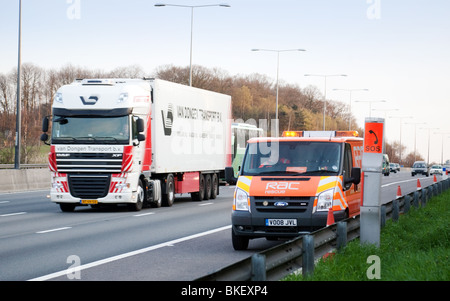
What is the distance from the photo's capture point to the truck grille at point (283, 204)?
13242 millimetres

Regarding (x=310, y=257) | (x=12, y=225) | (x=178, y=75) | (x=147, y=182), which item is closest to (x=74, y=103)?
(x=147, y=182)

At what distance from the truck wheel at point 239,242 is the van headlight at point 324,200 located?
140 cm

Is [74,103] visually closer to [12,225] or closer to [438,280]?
[12,225]

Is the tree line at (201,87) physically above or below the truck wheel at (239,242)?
above

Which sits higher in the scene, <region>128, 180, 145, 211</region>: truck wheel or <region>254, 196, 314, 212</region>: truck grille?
<region>254, 196, 314, 212</region>: truck grille

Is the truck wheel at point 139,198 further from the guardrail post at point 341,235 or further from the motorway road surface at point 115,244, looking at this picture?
the guardrail post at point 341,235

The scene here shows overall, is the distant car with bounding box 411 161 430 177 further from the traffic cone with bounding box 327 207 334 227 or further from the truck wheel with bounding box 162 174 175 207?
the traffic cone with bounding box 327 207 334 227

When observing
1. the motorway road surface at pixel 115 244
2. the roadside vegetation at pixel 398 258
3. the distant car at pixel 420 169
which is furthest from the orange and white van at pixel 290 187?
the distant car at pixel 420 169

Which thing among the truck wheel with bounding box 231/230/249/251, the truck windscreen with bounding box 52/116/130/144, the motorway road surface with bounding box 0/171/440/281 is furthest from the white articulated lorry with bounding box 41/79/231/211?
the truck wheel with bounding box 231/230/249/251

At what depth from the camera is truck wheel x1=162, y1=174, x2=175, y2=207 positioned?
2553cm

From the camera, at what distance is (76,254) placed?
42.6ft

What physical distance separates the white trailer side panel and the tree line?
22.3m

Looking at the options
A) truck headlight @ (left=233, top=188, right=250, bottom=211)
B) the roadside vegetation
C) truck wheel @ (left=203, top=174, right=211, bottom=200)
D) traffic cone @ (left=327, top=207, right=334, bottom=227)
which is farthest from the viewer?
truck wheel @ (left=203, top=174, right=211, bottom=200)
